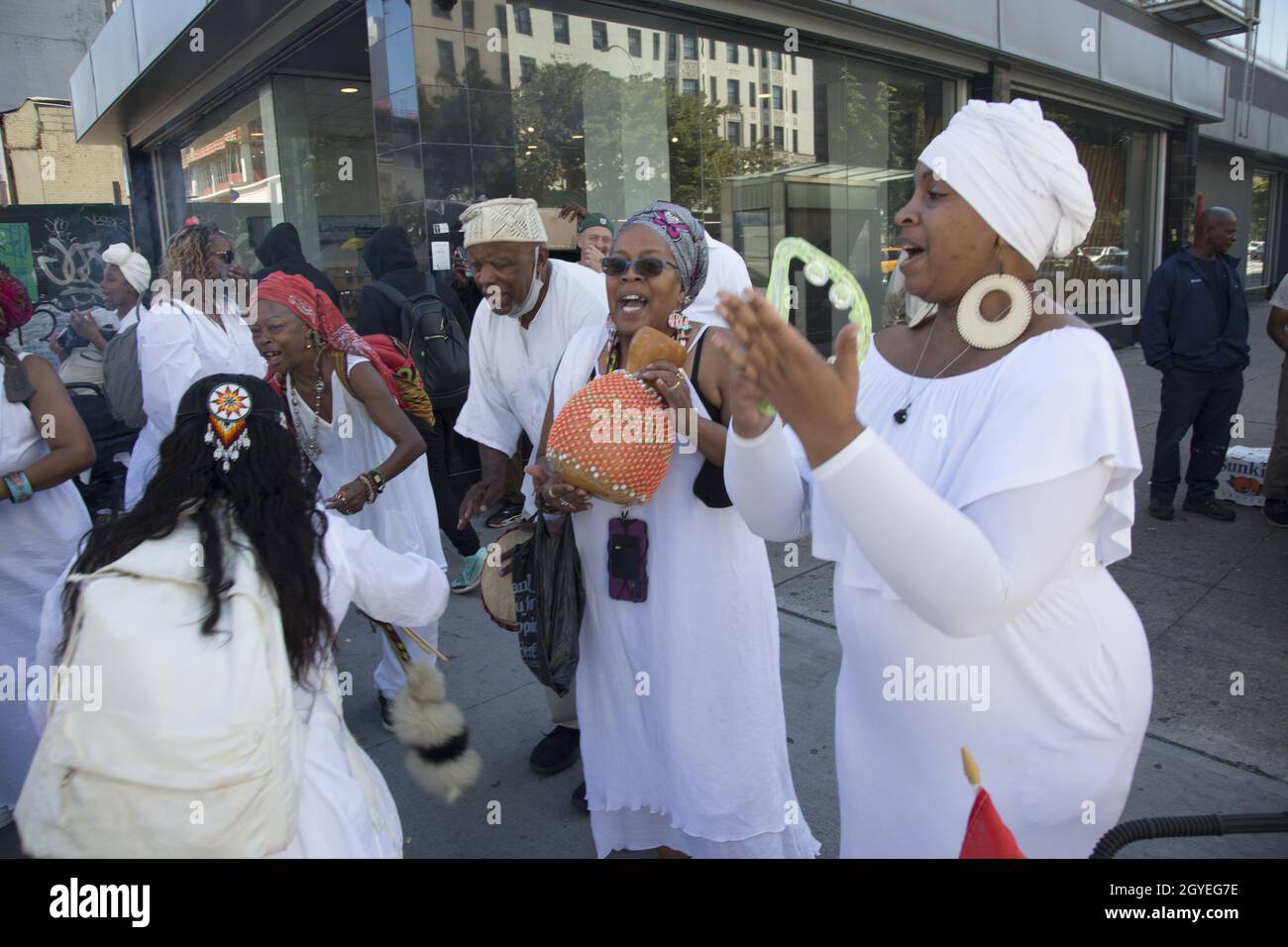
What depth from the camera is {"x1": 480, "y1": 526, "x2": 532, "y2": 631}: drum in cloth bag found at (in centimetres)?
282

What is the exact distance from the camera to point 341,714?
209 cm

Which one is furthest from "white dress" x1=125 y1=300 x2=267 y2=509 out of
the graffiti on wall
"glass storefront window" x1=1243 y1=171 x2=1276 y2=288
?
"glass storefront window" x1=1243 y1=171 x2=1276 y2=288

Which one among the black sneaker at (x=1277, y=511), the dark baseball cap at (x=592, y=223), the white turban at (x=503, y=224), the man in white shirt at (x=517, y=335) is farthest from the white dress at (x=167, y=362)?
the black sneaker at (x=1277, y=511)

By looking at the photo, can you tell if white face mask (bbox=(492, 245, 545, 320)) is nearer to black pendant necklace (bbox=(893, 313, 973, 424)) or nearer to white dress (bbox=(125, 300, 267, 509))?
white dress (bbox=(125, 300, 267, 509))

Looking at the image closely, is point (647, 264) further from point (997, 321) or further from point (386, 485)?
point (386, 485)

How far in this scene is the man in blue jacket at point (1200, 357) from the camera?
620 cm

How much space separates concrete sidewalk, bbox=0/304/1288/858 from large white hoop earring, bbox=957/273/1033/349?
1.97 meters

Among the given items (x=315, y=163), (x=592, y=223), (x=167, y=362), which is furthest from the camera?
(x=315, y=163)

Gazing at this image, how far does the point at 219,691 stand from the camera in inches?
65.2

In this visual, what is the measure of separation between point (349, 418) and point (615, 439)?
1.81 m

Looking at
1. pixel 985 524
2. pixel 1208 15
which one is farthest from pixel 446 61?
pixel 1208 15
